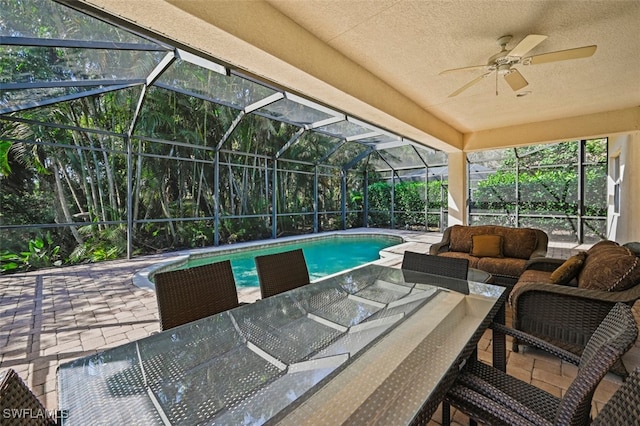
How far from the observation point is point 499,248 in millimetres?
4426

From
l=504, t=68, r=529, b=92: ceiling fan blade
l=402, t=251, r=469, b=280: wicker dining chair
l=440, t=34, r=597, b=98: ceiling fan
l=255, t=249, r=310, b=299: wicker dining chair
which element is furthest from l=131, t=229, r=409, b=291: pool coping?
l=440, t=34, r=597, b=98: ceiling fan

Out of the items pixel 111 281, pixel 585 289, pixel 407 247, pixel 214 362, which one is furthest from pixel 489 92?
pixel 111 281

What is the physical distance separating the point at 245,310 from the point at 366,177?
39.2 feet

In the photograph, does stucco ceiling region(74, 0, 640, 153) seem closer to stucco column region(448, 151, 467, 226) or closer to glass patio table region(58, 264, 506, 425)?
glass patio table region(58, 264, 506, 425)

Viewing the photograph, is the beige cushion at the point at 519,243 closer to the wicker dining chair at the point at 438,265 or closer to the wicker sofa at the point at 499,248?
the wicker sofa at the point at 499,248

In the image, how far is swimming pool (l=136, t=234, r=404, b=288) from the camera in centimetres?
640

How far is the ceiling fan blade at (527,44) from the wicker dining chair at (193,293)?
2.96m

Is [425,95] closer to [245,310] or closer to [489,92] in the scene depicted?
[489,92]

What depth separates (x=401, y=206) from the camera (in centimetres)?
1247

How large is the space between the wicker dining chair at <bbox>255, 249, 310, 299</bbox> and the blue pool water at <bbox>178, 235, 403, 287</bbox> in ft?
10.6

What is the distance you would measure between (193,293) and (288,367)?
1.03m

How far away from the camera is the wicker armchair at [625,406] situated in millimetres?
735

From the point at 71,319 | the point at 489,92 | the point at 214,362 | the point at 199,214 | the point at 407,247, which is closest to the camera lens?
the point at 214,362

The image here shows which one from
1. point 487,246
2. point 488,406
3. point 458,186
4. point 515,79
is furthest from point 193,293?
point 458,186
